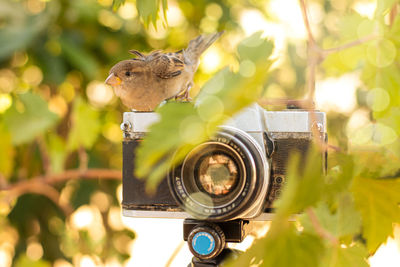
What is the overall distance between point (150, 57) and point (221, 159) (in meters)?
0.15

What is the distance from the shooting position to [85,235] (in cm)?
80

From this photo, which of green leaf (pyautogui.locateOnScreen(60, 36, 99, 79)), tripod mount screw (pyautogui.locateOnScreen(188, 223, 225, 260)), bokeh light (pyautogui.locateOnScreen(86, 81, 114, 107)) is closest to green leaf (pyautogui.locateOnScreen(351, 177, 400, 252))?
tripod mount screw (pyautogui.locateOnScreen(188, 223, 225, 260))

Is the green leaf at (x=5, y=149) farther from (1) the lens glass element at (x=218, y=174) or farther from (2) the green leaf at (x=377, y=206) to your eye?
(2) the green leaf at (x=377, y=206)

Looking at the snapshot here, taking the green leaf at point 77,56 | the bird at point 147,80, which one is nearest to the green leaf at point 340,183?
the bird at point 147,80

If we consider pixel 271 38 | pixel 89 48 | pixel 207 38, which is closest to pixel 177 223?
pixel 89 48

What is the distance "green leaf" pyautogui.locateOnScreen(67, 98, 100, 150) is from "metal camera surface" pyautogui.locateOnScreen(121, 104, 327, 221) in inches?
9.3

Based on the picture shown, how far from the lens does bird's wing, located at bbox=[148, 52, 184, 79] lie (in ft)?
1.35

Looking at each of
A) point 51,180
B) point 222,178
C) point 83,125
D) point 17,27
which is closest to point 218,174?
point 222,178

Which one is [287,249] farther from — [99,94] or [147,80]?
[99,94]

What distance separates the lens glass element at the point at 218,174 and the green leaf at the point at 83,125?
31 cm

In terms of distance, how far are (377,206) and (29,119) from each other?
20.6 inches

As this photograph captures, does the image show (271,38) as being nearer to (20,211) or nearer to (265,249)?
(265,249)

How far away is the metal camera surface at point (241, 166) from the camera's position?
324 millimetres

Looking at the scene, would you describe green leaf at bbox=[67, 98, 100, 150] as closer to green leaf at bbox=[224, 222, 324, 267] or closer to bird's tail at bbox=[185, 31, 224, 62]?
bird's tail at bbox=[185, 31, 224, 62]
